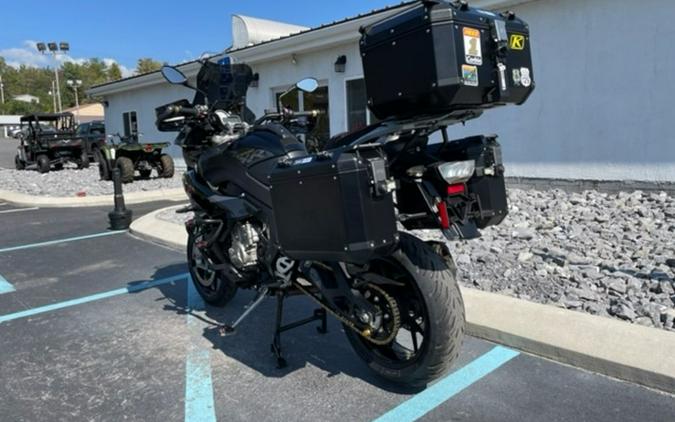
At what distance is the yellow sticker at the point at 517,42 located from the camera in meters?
2.64

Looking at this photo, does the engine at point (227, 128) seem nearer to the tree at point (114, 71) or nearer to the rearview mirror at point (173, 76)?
the rearview mirror at point (173, 76)

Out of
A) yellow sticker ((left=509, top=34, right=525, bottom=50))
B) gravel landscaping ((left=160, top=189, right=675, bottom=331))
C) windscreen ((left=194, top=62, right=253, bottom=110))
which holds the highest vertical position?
windscreen ((left=194, top=62, right=253, bottom=110))

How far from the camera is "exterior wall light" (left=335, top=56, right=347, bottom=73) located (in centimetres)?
1080

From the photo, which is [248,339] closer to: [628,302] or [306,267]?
[306,267]

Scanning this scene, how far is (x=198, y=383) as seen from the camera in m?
3.18

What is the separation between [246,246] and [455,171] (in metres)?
1.58

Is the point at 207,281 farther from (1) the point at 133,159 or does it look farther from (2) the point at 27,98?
(2) the point at 27,98

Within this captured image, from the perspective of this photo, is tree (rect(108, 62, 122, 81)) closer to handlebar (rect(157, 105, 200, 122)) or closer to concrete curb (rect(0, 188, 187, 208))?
concrete curb (rect(0, 188, 187, 208))

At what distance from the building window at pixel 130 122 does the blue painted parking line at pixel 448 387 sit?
1824cm

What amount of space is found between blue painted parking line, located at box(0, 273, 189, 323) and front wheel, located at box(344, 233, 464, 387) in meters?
2.95

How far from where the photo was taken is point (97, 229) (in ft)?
27.4

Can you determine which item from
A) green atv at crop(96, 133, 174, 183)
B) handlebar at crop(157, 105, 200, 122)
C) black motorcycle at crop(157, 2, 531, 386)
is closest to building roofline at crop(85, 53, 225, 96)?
green atv at crop(96, 133, 174, 183)

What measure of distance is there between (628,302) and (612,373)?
92 centimetres

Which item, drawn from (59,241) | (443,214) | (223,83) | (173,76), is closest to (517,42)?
(443,214)
